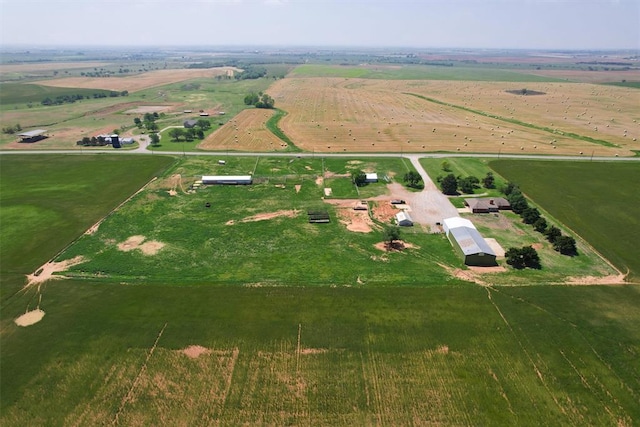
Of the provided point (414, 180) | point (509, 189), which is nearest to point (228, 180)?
point (414, 180)

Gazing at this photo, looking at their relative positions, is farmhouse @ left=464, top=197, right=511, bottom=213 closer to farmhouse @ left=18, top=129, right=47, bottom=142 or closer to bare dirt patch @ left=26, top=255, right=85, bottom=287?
bare dirt patch @ left=26, top=255, right=85, bottom=287

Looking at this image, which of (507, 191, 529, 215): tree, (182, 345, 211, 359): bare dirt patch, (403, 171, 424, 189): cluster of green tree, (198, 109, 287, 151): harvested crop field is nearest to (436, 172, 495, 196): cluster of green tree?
(403, 171, 424, 189): cluster of green tree

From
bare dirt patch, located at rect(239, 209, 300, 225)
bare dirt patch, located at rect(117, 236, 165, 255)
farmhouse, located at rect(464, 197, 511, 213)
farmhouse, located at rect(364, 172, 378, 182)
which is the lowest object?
bare dirt patch, located at rect(117, 236, 165, 255)

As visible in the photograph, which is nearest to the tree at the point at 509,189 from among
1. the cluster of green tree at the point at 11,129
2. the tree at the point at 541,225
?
the tree at the point at 541,225

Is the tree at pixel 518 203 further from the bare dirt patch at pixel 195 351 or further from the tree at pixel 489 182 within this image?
the bare dirt patch at pixel 195 351

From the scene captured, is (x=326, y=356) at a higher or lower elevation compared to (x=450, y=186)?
lower

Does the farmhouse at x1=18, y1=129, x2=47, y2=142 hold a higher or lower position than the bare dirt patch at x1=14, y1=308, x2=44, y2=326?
higher

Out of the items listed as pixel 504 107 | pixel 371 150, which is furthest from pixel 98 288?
pixel 504 107

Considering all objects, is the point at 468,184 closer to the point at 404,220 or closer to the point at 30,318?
the point at 404,220
